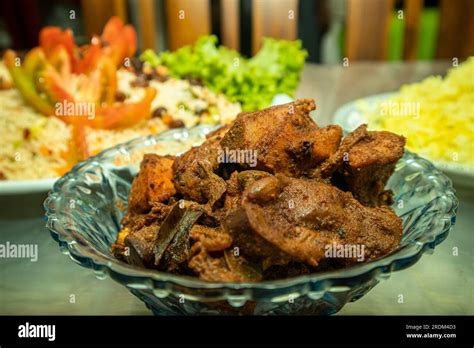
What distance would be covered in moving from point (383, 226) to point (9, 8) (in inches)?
115

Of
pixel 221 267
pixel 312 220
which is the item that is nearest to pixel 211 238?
pixel 221 267

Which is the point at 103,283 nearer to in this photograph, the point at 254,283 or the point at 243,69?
the point at 254,283

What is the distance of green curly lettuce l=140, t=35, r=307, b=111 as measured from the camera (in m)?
2.30

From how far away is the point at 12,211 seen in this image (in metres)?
1.52

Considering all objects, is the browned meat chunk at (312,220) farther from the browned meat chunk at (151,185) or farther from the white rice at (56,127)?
the white rice at (56,127)

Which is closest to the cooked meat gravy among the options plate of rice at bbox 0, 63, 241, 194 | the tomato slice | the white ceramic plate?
the white ceramic plate

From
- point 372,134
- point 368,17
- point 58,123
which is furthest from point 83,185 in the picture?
point 368,17

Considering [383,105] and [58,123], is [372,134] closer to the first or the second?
[383,105]

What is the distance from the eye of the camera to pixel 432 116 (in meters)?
1.83

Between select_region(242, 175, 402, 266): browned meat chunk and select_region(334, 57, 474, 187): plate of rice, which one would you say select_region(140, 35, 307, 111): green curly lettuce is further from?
select_region(242, 175, 402, 266): browned meat chunk

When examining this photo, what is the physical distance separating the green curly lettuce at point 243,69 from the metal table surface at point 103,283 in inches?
40.2

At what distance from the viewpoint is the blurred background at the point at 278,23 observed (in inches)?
129

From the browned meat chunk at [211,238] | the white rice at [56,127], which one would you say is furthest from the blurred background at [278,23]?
the browned meat chunk at [211,238]

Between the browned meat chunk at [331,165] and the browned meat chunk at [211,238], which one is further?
the browned meat chunk at [331,165]
